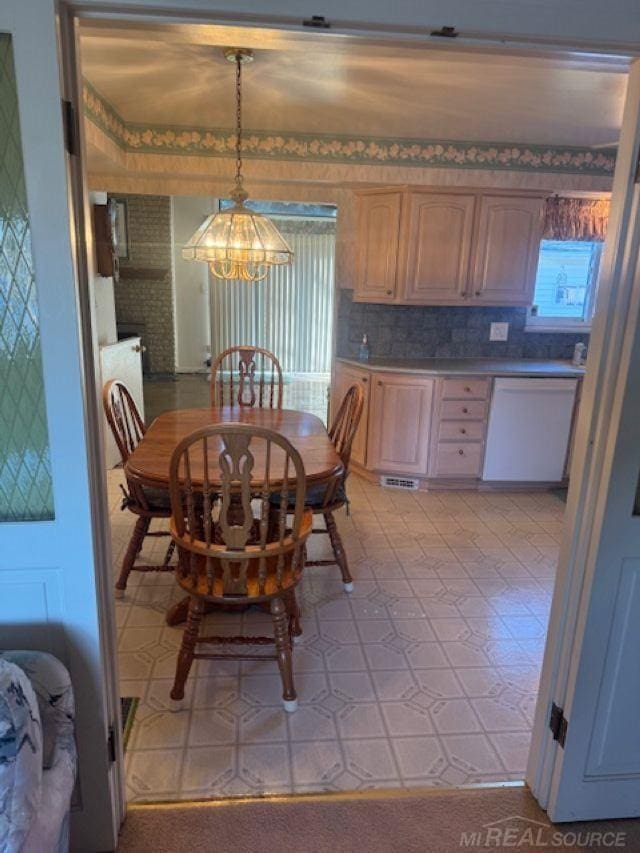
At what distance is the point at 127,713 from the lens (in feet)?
6.38

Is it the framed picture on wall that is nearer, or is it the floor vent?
the floor vent

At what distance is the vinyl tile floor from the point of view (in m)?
1.76

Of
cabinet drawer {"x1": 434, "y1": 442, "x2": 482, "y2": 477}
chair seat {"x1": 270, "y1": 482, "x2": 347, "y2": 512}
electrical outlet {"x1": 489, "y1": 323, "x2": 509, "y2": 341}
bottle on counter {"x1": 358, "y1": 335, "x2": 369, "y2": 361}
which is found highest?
electrical outlet {"x1": 489, "y1": 323, "x2": 509, "y2": 341}

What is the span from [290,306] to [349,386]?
3847 mm

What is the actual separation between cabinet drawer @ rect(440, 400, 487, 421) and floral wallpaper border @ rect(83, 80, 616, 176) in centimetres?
167

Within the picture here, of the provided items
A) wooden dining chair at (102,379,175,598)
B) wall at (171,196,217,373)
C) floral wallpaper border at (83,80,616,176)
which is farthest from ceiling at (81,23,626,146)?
wall at (171,196,217,373)

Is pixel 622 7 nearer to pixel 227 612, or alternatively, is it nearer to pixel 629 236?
pixel 629 236

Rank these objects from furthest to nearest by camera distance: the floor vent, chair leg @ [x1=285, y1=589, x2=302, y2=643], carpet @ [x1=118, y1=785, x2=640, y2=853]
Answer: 1. the floor vent
2. chair leg @ [x1=285, y1=589, x2=302, y2=643]
3. carpet @ [x1=118, y1=785, x2=640, y2=853]

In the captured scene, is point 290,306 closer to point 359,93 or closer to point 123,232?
point 123,232

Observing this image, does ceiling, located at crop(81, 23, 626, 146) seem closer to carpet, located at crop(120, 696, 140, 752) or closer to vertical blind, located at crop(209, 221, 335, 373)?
carpet, located at crop(120, 696, 140, 752)

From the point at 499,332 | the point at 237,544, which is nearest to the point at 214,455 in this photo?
the point at 237,544

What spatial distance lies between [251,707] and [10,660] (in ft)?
3.40

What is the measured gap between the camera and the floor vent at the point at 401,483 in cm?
416

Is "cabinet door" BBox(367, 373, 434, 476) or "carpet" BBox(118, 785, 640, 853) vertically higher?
"cabinet door" BBox(367, 373, 434, 476)
